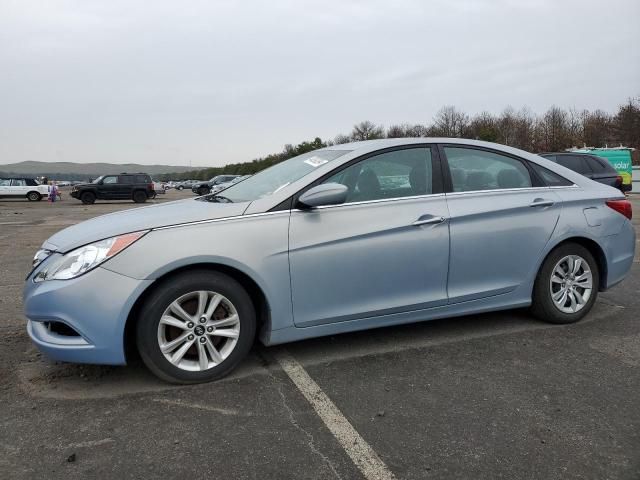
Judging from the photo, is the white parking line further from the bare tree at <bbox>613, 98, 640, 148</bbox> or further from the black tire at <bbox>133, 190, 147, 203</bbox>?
the bare tree at <bbox>613, 98, 640, 148</bbox>

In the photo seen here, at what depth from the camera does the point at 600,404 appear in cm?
278

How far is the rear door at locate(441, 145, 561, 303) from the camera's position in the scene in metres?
3.67

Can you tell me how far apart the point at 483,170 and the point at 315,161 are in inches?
53.2

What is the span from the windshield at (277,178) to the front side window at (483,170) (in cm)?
86

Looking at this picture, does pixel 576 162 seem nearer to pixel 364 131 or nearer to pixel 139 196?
pixel 139 196

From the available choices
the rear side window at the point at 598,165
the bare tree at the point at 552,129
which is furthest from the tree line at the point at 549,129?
the rear side window at the point at 598,165

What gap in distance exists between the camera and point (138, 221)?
123 inches

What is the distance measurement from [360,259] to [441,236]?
66cm

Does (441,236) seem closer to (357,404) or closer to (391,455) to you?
(357,404)

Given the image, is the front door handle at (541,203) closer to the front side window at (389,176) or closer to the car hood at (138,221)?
the front side window at (389,176)

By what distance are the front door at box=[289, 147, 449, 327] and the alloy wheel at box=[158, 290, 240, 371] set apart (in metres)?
0.45

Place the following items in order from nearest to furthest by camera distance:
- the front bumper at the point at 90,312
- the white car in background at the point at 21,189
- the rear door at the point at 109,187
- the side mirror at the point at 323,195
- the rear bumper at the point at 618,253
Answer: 1. the front bumper at the point at 90,312
2. the side mirror at the point at 323,195
3. the rear bumper at the point at 618,253
4. the rear door at the point at 109,187
5. the white car in background at the point at 21,189

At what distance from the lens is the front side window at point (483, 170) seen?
3848 mm

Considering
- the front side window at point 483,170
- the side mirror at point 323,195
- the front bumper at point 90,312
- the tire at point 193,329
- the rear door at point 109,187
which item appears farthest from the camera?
the rear door at point 109,187
